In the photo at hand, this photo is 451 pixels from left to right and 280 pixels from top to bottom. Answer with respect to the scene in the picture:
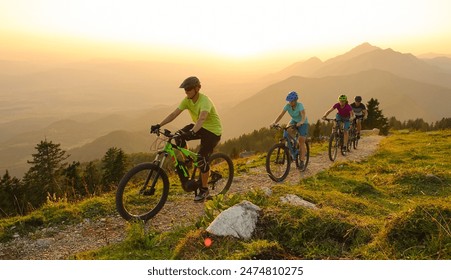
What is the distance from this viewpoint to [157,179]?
7.62m

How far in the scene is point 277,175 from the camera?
12.3m

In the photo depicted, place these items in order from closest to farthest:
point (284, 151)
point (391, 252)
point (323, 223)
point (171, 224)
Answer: point (391, 252)
point (323, 223)
point (171, 224)
point (284, 151)

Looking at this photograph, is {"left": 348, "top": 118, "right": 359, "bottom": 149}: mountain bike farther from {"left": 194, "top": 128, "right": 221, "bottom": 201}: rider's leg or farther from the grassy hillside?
{"left": 194, "top": 128, "right": 221, "bottom": 201}: rider's leg

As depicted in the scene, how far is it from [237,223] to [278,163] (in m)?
7.27

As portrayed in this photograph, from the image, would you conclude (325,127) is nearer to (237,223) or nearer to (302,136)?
(302,136)

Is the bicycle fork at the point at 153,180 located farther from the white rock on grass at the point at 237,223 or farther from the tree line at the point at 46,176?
the tree line at the point at 46,176

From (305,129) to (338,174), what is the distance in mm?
2310

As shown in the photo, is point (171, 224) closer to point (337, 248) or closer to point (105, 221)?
point (105, 221)

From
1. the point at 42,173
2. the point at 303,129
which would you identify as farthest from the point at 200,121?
the point at 42,173

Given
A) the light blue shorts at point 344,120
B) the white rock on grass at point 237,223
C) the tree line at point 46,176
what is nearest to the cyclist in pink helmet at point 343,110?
the light blue shorts at point 344,120

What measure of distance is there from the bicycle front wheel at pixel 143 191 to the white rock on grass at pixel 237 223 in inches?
105

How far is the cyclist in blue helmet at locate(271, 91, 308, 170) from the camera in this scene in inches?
453

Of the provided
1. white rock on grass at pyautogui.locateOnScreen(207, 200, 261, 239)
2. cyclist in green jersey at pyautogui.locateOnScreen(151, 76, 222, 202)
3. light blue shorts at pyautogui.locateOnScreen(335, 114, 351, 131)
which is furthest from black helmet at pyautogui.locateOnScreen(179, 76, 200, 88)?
light blue shorts at pyautogui.locateOnScreen(335, 114, 351, 131)
